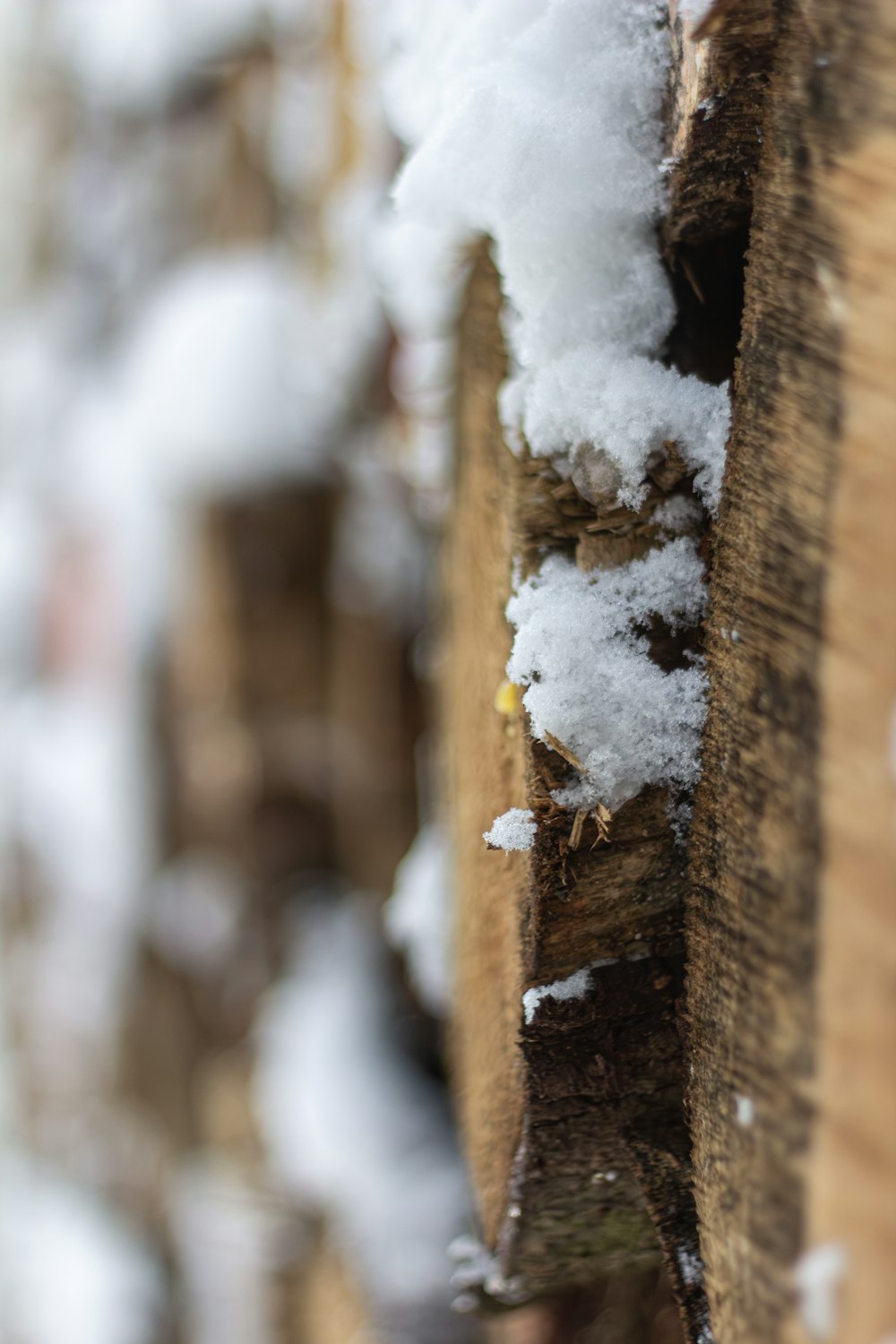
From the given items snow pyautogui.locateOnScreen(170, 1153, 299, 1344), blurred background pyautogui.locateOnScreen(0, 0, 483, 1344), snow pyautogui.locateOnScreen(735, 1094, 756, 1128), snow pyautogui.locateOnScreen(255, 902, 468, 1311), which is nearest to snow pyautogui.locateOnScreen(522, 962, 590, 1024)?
snow pyautogui.locateOnScreen(735, 1094, 756, 1128)

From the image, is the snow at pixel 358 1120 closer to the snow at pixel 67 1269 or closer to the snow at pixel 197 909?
the snow at pixel 197 909

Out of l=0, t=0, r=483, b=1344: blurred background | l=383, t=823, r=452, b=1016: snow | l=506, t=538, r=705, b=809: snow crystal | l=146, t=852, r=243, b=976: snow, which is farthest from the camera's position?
l=146, t=852, r=243, b=976: snow

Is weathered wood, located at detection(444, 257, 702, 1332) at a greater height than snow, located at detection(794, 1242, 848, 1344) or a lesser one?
greater

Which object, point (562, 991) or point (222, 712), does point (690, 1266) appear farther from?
point (222, 712)

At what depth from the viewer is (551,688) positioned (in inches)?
19.0

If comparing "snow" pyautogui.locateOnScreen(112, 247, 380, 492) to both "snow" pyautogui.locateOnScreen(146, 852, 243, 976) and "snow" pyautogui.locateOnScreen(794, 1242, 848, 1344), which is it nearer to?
"snow" pyautogui.locateOnScreen(146, 852, 243, 976)

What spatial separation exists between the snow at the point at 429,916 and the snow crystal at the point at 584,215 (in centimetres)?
47

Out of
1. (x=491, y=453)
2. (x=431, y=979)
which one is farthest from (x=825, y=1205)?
(x=431, y=979)

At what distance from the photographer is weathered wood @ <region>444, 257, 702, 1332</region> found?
502 millimetres

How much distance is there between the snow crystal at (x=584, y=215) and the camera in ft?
1.62

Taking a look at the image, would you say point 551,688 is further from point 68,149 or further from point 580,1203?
point 68,149

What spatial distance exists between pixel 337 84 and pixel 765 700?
1296 mm

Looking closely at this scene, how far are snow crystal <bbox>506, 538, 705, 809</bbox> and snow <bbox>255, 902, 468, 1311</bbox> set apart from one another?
0.82 m

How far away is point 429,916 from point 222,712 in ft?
2.39
